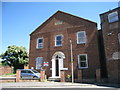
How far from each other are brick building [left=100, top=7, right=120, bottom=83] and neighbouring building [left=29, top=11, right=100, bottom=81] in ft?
5.88

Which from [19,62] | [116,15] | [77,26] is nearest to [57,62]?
[77,26]

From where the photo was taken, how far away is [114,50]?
1418 cm

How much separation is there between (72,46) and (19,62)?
17.4 m

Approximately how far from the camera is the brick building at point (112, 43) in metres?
13.7

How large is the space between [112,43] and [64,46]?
705cm

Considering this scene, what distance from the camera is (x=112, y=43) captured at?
14.4 m

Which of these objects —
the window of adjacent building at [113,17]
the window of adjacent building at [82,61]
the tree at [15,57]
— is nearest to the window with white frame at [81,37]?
the window of adjacent building at [82,61]

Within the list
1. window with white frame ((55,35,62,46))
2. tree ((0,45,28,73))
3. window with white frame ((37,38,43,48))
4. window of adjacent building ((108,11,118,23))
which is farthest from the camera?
tree ((0,45,28,73))

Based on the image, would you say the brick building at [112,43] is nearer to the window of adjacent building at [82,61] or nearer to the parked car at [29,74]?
the window of adjacent building at [82,61]

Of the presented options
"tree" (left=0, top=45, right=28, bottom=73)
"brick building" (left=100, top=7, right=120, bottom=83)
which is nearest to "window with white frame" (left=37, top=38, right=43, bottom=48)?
"brick building" (left=100, top=7, right=120, bottom=83)

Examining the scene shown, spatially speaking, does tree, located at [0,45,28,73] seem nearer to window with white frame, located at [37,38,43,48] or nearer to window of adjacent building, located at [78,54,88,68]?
window with white frame, located at [37,38,43,48]

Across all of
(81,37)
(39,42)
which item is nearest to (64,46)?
(81,37)

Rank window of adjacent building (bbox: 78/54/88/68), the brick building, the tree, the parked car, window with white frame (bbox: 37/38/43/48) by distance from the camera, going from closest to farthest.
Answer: the brick building → window of adjacent building (bbox: 78/54/88/68) → the parked car → window with white frame (bbox: 37/38/43/48) → the tree

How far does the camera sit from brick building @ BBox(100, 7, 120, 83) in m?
13.7
